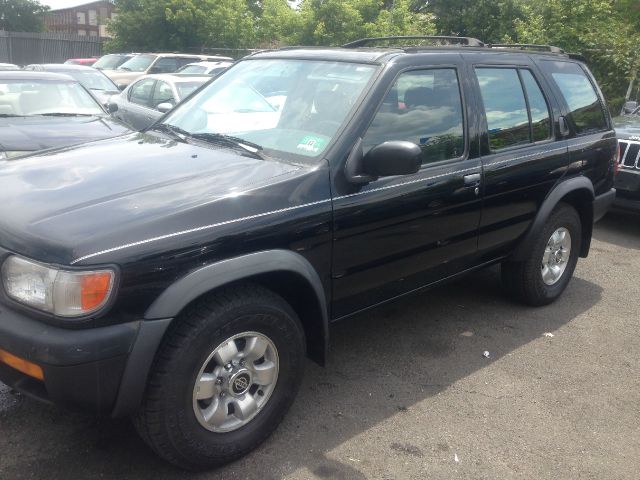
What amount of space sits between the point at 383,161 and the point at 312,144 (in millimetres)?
389

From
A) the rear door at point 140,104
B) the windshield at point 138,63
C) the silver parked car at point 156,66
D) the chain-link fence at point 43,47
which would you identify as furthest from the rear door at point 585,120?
the chain-link fence at point 43,47

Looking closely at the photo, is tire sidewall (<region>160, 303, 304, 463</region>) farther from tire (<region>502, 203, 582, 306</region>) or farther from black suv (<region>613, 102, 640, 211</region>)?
black suv (<region>613, 102, 640, 211</region>)

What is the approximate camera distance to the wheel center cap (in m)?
2.81

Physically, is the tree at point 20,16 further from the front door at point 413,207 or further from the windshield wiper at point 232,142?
the front door at point 413,207

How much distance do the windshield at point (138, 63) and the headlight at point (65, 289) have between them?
1764 centimetres

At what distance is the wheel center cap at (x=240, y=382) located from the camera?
9.22 ft

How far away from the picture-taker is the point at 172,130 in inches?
149

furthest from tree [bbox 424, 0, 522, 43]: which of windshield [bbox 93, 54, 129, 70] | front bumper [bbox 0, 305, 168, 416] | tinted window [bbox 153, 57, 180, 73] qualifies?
front bumper [bbox 0, 305, 168, 416]

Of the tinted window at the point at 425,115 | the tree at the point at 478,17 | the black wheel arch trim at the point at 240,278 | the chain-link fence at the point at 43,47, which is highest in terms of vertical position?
the tree at the point at 478,17

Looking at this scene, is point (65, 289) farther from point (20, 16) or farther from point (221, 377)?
point (20, 16)

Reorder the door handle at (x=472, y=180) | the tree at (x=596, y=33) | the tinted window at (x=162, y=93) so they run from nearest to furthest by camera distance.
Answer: the door handle at (x=472, y=180), the tinted window at (x=162, y=93), the tree at (x=596, y=33)

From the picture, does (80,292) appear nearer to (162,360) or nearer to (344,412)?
(162,360)

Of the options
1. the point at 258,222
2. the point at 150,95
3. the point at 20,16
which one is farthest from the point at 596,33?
the point at 20,16

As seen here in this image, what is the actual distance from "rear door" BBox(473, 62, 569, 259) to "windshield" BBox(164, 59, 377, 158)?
101cm
